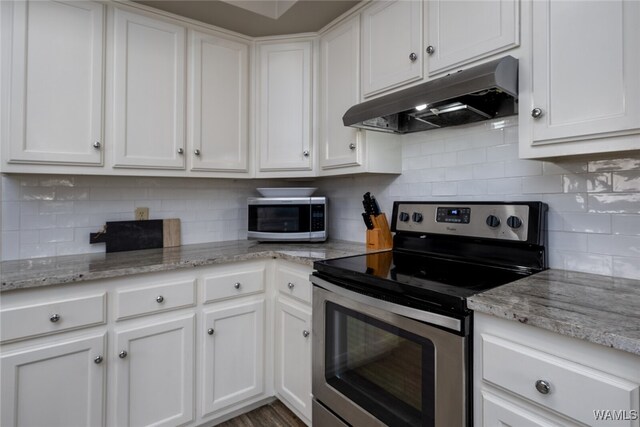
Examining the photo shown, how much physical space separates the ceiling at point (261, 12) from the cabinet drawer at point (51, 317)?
1555 mm

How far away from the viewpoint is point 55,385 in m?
1.34

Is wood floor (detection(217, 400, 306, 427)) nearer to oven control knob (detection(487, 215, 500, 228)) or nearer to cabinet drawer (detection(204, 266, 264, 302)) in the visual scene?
cabinet drawer (detection(204, 266, 264, 302))

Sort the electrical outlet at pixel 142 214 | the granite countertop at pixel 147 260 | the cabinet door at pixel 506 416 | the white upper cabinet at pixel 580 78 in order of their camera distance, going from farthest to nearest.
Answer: the electrical outlet at pixel 142 214
the granite countertop at pixel 147 260
the white upper cabinet at pixel 580 78
the cabinet door at pixel 506 416

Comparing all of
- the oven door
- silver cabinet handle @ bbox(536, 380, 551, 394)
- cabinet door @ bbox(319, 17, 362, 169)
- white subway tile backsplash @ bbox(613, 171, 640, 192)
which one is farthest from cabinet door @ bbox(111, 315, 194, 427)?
white subway tile backsplash @ bbox(613, 171, 640, 192)

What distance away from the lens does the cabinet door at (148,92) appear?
5.75ft

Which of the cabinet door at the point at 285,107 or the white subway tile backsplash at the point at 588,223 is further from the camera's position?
the cabinet door at the point at 285,107

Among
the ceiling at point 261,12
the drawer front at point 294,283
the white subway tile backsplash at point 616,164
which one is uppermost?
the ceiling at point 261,12

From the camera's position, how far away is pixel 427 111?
61.1 inches

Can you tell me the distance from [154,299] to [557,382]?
1.54 meters

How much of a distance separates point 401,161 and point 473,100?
61 cm

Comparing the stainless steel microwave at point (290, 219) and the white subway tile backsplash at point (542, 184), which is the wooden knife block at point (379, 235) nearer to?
the stainless steel microwave at point (290, 219)

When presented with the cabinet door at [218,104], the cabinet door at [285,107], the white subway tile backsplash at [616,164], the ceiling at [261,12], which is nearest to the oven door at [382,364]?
the white subway tile backsplash at [616,164]

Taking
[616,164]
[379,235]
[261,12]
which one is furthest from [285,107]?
[616,164]

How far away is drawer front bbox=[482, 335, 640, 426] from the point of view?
712mm
